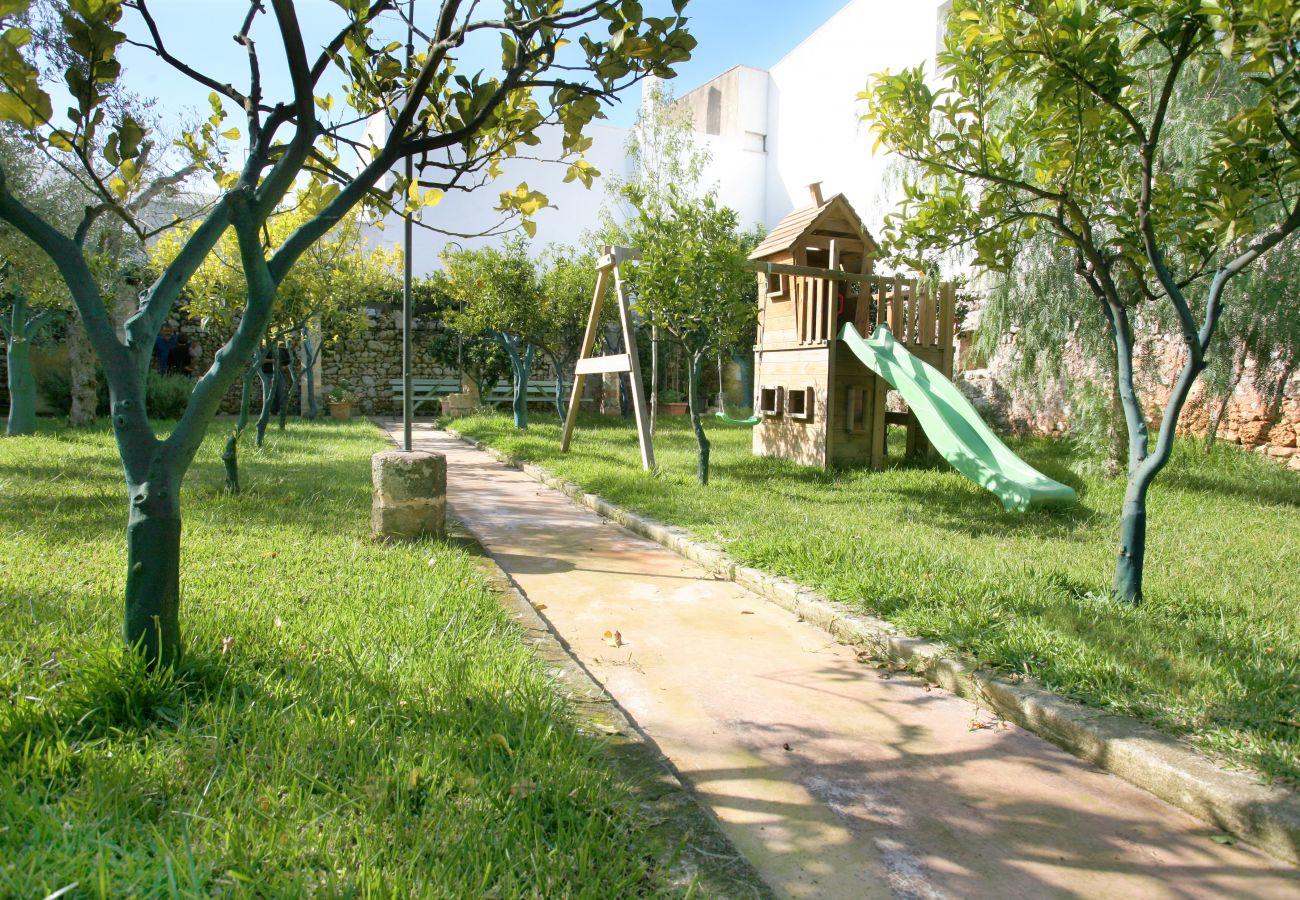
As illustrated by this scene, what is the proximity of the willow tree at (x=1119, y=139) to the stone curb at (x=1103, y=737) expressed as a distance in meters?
1.36

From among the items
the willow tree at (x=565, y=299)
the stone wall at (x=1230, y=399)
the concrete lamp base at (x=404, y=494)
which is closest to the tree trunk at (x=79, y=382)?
the willow tree at (x=565, y=299)

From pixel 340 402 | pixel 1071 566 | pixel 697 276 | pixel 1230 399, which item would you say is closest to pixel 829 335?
pixel 697 276

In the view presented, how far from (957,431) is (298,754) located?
6578mm

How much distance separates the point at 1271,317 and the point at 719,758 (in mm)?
8445

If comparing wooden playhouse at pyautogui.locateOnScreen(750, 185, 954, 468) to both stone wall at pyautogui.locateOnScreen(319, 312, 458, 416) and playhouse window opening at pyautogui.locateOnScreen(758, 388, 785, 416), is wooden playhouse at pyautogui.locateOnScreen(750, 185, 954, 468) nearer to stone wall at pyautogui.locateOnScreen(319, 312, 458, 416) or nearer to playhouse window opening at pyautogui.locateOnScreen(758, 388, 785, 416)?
playhouse window opening at pyautogui.locateOnScreen(758, 388, 785, 416)

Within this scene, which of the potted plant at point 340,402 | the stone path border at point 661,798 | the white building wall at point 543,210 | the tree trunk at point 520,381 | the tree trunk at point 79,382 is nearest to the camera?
the stone path border at point 661,798

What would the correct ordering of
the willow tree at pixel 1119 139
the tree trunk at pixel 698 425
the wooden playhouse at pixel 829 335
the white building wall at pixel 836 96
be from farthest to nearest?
the white building wall at pixel 836 96 < the wooden playhouse at pixel 829 335 < the tree trunk at pixel 698 425 < the willow tree at pixel 1119 139

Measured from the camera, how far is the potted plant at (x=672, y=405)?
68.1 ft

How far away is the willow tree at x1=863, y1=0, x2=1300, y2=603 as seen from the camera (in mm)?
3213

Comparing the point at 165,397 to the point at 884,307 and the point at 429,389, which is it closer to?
the point at 429,389

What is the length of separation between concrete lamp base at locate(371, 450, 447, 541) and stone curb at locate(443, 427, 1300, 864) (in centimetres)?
238

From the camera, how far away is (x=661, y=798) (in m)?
2.29

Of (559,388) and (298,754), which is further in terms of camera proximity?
(559,388)

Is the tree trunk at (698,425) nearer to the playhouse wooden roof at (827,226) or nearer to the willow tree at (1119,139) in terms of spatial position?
the playhouse wooden roof at (827,226)
